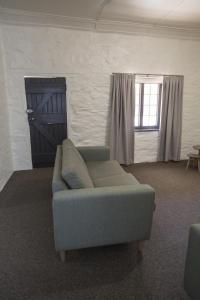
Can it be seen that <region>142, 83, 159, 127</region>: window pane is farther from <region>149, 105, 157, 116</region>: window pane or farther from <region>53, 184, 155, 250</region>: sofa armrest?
<region>53, 184, 155, 250</region>: sofa armrest

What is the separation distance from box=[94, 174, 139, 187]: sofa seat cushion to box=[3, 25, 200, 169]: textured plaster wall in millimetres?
1967

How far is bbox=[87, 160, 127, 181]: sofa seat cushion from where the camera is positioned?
2592 mm

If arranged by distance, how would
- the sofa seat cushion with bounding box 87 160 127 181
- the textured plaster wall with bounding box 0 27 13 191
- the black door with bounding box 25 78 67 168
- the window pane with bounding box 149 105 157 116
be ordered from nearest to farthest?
the sofa seat cushion with bounding box 87 160 127 181
the textured plaster wall with bounding box 0 27 13 191
the black door with bounding box 25 78 67 168
the window pane with bounding box 149 105 157 116

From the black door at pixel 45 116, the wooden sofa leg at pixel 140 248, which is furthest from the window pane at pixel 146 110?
the wooden sofa leg at pixel 140 248

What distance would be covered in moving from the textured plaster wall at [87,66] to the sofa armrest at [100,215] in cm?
272

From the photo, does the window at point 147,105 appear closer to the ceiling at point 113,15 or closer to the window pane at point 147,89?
the window pane at point 147,89

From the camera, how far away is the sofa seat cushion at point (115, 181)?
88.0 inches

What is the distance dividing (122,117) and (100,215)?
2.83 metres

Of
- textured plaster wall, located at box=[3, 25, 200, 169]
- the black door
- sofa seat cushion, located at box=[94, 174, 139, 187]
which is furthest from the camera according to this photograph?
the black door

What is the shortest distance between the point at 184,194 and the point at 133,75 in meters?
2.48

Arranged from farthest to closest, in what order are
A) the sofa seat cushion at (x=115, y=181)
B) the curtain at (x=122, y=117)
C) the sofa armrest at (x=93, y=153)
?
the curtain at (x=122, y=117) < the sofa armrest at (x=93, y=153) < the sofa seat cushion at (x=115, y=181)

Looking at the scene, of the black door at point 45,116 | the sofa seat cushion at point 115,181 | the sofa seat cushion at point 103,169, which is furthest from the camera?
the black door at point 45,116

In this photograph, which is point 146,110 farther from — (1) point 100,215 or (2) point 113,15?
(1) point 100,215

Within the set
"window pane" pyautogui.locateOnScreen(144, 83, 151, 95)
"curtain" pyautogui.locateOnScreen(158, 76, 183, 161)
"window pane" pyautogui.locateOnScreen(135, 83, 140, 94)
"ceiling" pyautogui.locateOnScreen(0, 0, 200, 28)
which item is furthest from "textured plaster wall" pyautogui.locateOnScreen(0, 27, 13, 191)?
"curtain" pyautogui.locateOnScreen(158, 76, 183, 161)
